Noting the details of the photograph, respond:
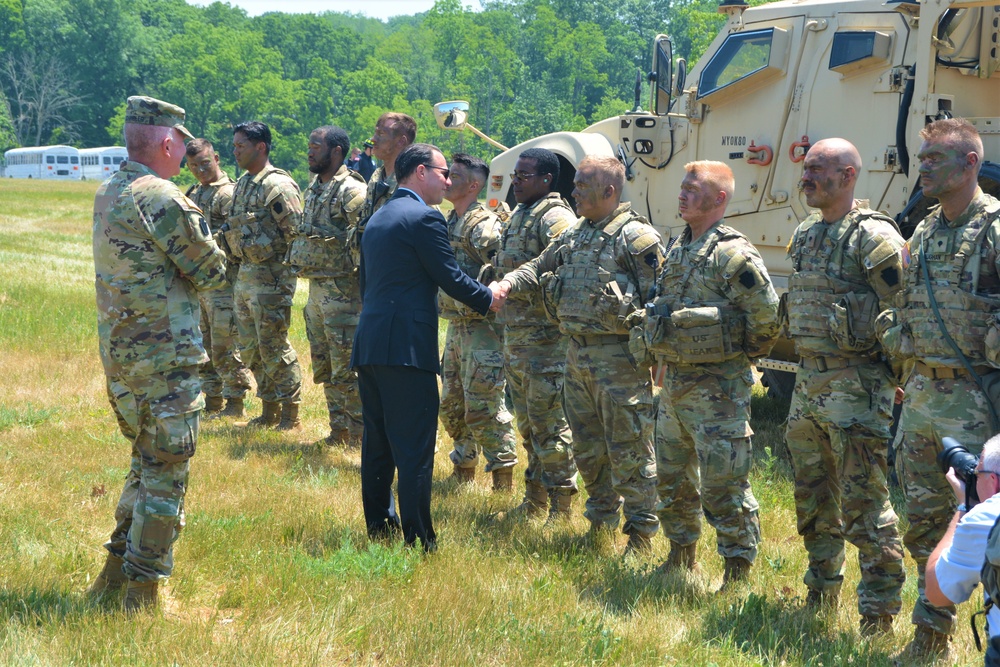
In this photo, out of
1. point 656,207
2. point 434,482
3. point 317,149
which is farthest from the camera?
point 656,207

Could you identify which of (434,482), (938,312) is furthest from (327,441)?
(938,312)

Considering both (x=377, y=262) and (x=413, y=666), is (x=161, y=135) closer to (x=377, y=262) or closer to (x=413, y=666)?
(x=377, y=262)

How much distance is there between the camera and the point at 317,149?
7918 mm

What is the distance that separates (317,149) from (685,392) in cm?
400

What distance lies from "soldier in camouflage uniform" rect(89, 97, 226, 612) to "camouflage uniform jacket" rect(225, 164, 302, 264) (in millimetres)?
3646

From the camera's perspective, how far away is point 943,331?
14.0 feet

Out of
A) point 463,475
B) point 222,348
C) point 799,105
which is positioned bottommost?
point 463,475

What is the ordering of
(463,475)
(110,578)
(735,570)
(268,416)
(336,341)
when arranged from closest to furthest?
(110,578) < (735,570) < (463,475) < (336,341) < (268,416)

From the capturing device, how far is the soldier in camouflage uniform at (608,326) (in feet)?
18.2

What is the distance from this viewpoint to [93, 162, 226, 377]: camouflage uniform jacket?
4469 millimetres

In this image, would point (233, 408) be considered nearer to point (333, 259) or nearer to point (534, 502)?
point (333, 259)

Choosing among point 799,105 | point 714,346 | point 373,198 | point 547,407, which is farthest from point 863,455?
point 799,105

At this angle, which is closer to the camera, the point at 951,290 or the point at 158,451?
the point at 951,290

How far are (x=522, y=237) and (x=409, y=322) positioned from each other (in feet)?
4.66
